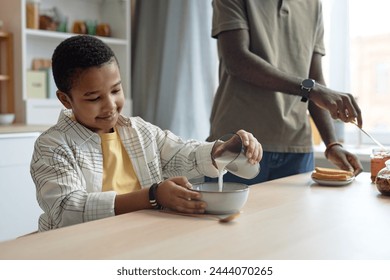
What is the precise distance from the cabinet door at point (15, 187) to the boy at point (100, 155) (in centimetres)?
131

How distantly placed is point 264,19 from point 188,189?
89 cm

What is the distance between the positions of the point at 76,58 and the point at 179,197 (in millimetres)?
434

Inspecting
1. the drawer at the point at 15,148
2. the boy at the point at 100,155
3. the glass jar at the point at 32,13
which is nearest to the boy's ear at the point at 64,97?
the boy at the point at 100,155

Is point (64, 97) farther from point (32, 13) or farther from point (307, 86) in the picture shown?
point (32, 13)

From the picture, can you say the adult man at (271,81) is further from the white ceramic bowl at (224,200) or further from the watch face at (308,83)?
the white ceramic bowl at (224,200)

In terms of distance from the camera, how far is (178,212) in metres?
1.16

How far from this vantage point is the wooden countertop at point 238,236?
0.87 meters

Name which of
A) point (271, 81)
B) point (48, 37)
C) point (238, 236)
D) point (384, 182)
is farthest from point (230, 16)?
point (48, 37)

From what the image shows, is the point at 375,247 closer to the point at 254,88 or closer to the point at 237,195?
the point at 237,195

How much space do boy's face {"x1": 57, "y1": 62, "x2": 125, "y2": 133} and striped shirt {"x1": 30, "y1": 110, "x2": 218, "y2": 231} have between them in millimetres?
46

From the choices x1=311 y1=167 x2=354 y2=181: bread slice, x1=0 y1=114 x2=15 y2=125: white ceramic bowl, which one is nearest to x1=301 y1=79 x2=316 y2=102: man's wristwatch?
x1=311 y1=167 x2=354 y2=181: bread slice

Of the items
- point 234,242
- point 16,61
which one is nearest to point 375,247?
point 234,242
